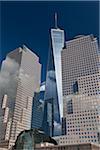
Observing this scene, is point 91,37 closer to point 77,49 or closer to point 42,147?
point 77,49

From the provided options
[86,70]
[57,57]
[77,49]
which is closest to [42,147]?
[86,70]

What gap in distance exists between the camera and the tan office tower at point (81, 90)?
395ft

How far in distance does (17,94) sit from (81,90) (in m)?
51.4

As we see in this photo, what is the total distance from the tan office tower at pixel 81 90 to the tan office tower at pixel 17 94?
1385 inches

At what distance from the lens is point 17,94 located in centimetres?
16488

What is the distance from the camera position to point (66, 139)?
120375mm

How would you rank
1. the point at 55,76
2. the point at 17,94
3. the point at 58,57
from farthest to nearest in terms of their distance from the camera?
the point at 58,57
the point at 55,76
the point at 17,94

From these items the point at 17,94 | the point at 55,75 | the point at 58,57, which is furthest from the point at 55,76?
the point at 17,94

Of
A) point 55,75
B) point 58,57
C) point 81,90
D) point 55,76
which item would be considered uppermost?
point 58,57

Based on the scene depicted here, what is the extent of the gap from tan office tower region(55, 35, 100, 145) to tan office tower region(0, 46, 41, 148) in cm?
3517

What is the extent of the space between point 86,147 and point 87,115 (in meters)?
82.6

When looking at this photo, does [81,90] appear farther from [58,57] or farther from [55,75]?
[58,57]

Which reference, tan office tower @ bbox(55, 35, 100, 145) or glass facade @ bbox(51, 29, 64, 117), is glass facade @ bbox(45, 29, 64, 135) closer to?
glass facade @ bbox(51, 29, 64, 117)

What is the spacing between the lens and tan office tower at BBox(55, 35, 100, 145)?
12044 cm
